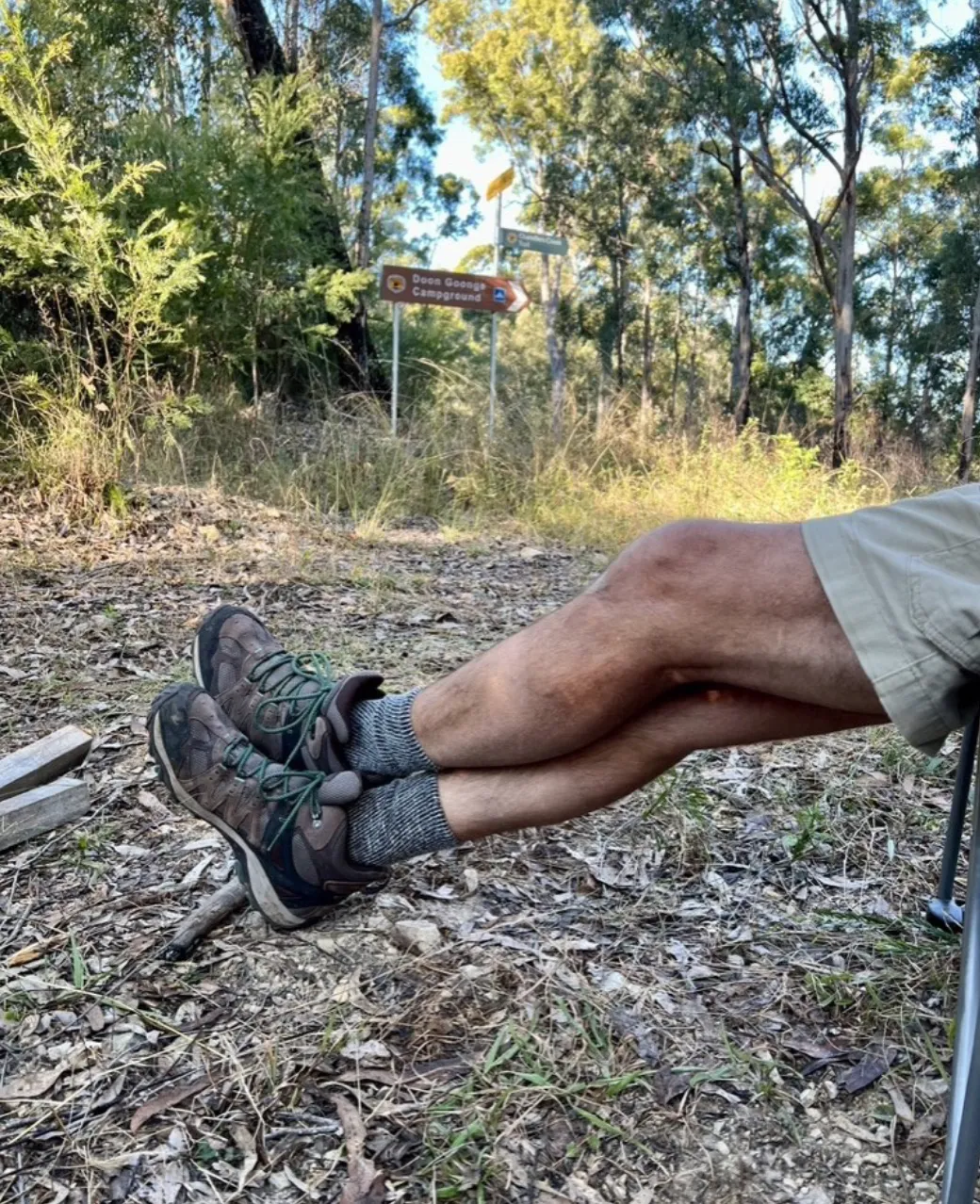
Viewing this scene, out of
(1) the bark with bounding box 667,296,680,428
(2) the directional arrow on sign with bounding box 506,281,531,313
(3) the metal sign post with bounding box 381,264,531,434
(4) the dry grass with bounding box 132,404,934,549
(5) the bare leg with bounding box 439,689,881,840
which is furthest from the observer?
(1) the bark with bounding box 667,296,680,428

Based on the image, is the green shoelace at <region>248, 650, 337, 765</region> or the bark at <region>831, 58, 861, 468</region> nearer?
the green shoelace at <region>248, 650, 337, 765</region>

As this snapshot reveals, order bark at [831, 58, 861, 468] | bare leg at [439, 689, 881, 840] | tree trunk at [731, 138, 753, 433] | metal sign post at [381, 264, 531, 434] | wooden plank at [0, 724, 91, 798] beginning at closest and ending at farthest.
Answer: bare leg at [439, 689, 881, 840] < wooden plank at [0, 724, 91, 798] < metal sign post at [381, 264, 531, 434] < bark at [831, 58, 861, 468] < tree trunk at [731, 138, 753, 433]

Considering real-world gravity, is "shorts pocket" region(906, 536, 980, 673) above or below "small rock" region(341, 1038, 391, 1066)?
above

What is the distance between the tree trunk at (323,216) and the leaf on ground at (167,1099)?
6931mm

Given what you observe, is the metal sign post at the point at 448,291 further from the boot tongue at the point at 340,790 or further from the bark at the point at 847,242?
the bark at the point at 847,242

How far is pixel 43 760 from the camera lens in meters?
1.85

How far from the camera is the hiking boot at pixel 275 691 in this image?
135 centimetres

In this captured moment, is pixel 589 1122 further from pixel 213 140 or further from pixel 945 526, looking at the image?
pixel 213 140

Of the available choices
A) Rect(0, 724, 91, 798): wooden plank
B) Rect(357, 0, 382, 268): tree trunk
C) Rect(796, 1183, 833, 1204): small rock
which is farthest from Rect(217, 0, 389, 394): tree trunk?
Rect(796, 1183, 833, 1204): small rock

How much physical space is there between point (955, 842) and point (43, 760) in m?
1.64

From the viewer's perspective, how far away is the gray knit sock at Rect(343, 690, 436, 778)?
4.24ft

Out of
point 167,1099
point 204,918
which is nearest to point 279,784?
point 204,918

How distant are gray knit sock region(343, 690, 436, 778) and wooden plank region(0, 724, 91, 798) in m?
0.82

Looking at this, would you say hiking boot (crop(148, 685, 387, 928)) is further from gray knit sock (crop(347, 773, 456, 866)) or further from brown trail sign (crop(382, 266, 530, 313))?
brown trail sign (crop(382, 266, 530, 313))
